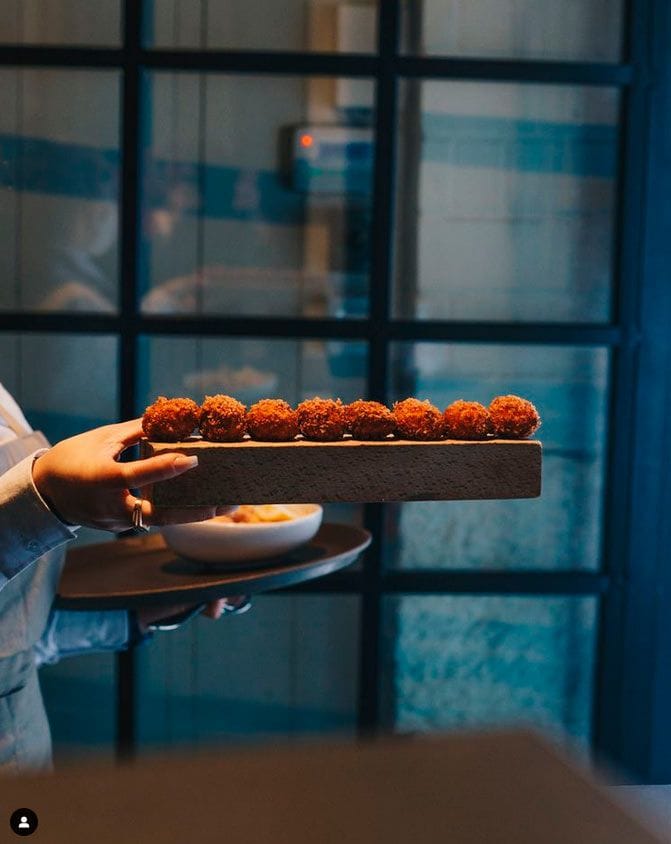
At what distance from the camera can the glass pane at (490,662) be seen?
8.47 feet

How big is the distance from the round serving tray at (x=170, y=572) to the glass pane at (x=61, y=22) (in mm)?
1212

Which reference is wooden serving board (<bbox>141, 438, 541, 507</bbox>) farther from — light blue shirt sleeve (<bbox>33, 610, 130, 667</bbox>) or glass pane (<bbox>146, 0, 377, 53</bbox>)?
glass pane (<bbox>146, 0, 377, 53</bbox>)

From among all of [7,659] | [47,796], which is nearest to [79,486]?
[7,659]

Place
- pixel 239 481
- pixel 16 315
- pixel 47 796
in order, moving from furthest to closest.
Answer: pixel 16 315, pixel 239 481, pixel 47 796

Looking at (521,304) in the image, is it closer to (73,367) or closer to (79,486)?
(73,367)

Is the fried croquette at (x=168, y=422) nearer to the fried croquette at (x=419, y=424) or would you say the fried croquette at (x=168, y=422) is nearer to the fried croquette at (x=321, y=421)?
the fried croquette at (x=321, y=421)

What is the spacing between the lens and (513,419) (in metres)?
1.32

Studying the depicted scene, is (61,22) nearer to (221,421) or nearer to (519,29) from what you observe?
(519,29)

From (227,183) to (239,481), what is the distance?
140 centimetres

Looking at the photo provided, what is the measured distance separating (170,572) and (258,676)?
1.05 meters

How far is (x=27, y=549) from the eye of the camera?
1.17 meters

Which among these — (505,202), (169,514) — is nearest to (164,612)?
(169,514)

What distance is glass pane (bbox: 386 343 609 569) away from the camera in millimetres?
2525

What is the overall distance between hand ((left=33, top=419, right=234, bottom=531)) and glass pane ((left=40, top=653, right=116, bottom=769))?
144cm
